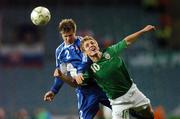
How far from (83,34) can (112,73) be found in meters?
13.0

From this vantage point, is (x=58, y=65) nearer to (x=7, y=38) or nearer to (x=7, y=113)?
(x=7, y=113)

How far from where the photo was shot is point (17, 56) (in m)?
23.5

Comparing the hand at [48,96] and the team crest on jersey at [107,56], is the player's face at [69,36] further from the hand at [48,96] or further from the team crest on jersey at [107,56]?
the hand at [48,96]

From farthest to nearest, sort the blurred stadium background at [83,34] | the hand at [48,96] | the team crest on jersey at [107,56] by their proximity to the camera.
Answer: the blurred stadium background at [83,34] < the hand at [48,96] < the team crest on jersey at [107,56]

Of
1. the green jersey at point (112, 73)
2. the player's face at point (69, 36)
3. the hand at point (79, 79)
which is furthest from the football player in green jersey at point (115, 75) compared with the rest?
the player's face at point (69, 36)

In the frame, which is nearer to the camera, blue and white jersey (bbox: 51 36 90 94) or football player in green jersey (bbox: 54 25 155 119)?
football player in green jersey (bbox: 54 25 155 119)

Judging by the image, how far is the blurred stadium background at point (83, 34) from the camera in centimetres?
2238

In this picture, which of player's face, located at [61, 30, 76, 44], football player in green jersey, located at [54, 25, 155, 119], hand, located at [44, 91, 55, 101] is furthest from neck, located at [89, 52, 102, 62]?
hand, located at [44, 91, 55, 101]

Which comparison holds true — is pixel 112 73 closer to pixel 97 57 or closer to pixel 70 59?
A: pixel 97 57

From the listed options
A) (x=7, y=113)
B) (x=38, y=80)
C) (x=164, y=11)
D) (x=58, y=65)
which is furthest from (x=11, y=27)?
(x=58, y=65)

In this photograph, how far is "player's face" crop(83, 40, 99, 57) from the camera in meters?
10.3

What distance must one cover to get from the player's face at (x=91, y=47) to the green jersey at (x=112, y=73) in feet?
0.52

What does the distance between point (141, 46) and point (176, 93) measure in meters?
2.10

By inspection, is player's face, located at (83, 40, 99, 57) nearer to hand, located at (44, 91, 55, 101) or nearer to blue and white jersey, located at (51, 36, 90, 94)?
blue and white jersey, located at (51, 36, 90, 94)
